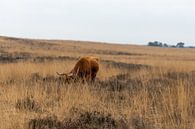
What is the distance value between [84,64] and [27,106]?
6283 mm

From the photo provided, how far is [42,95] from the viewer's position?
901 cm

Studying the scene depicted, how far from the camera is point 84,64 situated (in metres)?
14.3

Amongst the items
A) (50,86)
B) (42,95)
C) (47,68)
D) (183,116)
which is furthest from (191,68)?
(183,116)

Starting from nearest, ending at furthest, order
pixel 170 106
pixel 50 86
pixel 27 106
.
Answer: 1. pixel 170 106
2. pixel 27 106
3. pixel 50 86

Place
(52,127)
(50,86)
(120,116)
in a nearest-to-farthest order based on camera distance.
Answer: (52,127)
(120,116)
(50,86)

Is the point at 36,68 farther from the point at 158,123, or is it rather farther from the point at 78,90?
the point at 158,123

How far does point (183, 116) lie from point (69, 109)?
6.20ft

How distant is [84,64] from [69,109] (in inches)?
270

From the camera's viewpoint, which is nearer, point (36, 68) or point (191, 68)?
point (36, 68)

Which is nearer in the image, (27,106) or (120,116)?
(120,116)

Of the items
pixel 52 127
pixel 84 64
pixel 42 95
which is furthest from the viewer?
pixel 84 64

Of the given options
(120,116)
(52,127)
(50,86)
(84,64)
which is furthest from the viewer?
(84,64)

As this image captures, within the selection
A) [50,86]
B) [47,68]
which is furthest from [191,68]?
[50,86]

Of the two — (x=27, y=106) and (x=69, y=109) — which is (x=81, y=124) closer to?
(x=69, y=109)
